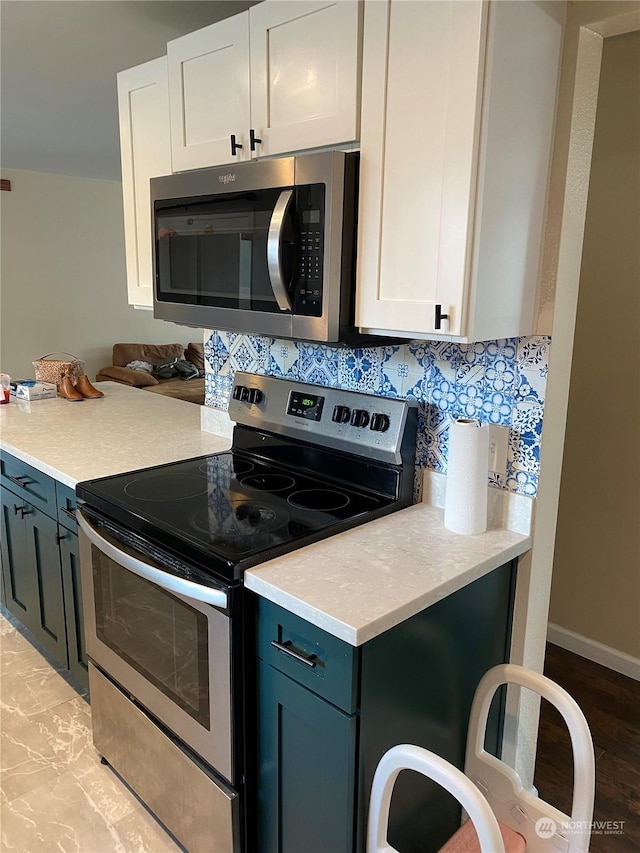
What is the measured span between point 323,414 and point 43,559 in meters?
1.17

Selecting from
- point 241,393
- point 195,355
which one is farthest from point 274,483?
point 195,355

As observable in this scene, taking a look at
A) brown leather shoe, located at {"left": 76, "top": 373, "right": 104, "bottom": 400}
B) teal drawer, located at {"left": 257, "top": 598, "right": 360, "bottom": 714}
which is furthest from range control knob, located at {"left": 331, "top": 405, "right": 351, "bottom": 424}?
brown leather shoe, located at {"left": 76, "top": 373, "right": 104, "bottom": 400}

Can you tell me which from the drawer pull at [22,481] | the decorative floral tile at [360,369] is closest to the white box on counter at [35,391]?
the drawer pull at [22,481]

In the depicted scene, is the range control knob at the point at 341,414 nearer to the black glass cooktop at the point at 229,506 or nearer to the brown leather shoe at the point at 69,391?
the black glass cooktop at the point at 229,506

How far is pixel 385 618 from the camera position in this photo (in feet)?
4.00

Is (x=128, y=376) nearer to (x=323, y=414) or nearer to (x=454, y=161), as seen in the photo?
(x=323, y=414)

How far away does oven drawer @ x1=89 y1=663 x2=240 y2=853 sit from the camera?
1.51 meters

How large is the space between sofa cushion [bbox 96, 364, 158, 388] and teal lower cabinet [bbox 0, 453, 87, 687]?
400 cm

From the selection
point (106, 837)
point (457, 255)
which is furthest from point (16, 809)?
point (457, 255)

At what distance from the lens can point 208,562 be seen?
4.63 ft

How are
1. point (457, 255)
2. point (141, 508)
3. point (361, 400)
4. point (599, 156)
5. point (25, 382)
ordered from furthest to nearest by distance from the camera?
point (25, 382)
point (599, 156)
point (361, 400)
point (141, 508)
point (457, 255)

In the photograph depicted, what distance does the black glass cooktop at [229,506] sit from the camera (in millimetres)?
1462

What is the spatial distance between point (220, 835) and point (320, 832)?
316 mm

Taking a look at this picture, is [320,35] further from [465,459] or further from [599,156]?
[599,156]
